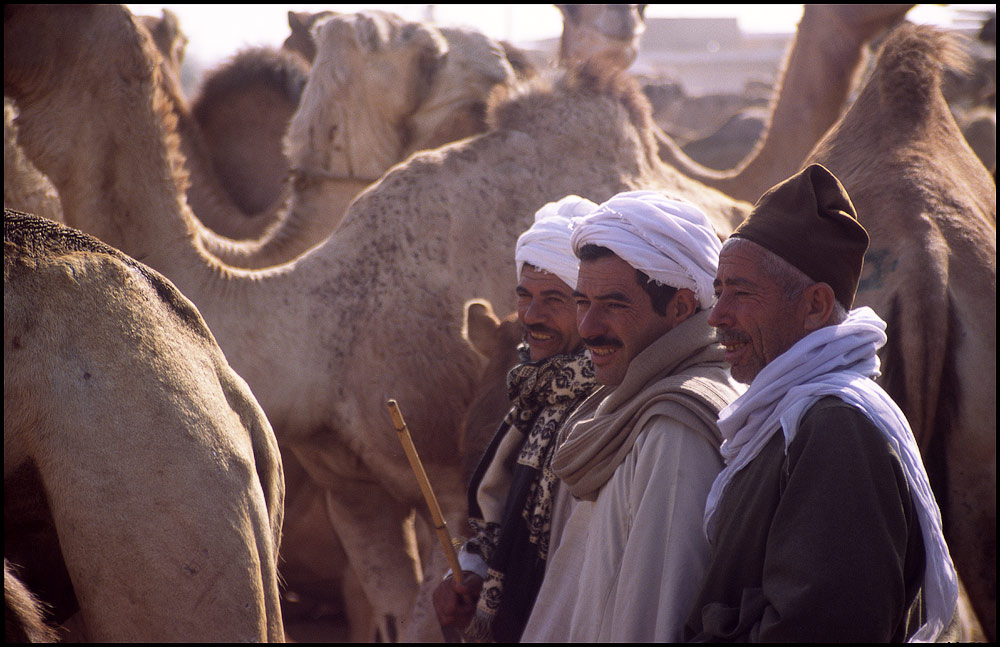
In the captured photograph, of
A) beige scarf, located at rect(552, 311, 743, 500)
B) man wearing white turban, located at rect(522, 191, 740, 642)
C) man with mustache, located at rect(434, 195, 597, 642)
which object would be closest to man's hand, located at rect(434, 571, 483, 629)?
man with mustache, located at rect(434, 195, 597, 642)

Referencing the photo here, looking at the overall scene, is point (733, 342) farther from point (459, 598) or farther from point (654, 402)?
point (459, 598)

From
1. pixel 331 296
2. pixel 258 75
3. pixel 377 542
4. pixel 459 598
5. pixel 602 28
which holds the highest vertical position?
pixel 602 28

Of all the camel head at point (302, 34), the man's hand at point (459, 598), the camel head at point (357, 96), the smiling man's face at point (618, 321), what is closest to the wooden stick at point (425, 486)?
the man's hand at point (459, 598)

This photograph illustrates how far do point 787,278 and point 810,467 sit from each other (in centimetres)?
44

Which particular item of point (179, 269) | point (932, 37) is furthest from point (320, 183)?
point (932, 37)

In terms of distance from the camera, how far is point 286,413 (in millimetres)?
3920

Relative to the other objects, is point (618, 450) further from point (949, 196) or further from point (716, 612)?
point (949, 196)

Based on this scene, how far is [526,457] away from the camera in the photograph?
268cm

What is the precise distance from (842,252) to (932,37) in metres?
2.62

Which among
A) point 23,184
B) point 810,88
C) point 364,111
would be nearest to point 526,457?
point 364,111

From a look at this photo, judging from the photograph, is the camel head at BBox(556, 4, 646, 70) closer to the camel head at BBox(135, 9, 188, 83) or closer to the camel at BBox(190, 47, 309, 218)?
the camel at BBox(190, 47, 309, 218)

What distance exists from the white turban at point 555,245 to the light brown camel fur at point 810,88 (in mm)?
3476

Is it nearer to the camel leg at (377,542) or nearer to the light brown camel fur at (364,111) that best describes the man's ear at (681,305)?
the camel leg at (377,542)

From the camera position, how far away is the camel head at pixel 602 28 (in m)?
7.16
